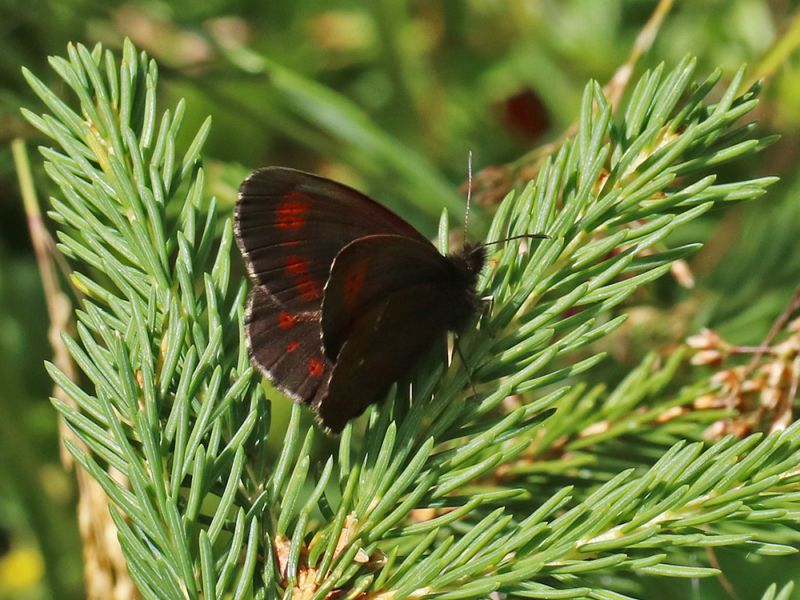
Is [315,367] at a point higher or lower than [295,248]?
lower

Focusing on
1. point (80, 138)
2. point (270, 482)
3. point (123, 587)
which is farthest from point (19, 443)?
point (270, 482)

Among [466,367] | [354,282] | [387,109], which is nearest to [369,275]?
[354,282]

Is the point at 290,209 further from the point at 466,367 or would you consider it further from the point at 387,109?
the point at 387,109

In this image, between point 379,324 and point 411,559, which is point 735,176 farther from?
point 411,559

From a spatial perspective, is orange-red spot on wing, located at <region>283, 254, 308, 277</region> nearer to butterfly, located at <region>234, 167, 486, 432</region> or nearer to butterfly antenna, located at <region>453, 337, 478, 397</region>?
butterfly, located at <region>234, 167, 486, 432</region>

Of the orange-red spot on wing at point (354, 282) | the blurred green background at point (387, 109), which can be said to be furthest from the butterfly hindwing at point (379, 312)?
the blurred green background at point (387, 109)

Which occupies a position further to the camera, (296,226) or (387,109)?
(387,109)

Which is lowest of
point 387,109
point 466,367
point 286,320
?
point 466,367
